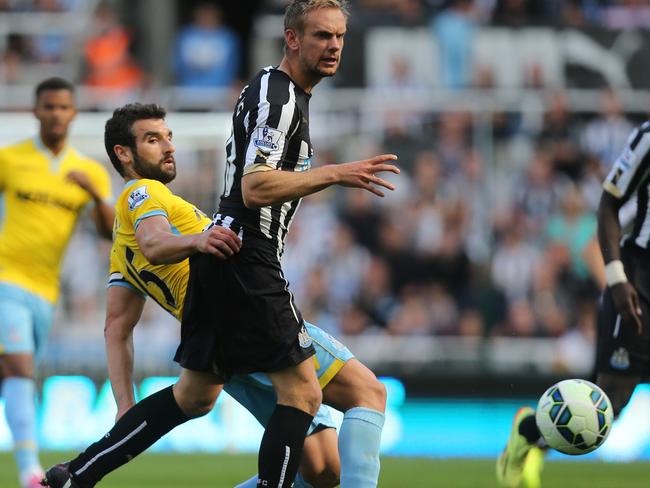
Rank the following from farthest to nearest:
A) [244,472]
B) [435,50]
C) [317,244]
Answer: [435,50], [317,244], [244,472]

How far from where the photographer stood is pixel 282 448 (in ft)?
18.6

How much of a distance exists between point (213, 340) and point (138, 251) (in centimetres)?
75

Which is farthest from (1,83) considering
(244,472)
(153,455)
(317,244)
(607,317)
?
(607,317)

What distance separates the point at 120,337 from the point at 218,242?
1.28 m

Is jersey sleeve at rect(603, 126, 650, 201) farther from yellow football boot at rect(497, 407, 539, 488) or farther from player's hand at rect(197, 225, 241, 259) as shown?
player's hand at rect(197, 225, 241, 259)

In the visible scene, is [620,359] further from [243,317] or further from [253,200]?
[253,200]

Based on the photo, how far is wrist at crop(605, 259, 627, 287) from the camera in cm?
762

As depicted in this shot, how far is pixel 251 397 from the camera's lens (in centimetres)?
645

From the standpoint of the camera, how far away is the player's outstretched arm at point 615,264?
7602 mm

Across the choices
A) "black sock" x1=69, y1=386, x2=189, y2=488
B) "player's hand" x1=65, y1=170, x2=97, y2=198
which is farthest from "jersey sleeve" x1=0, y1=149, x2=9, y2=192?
"black sock" x1=69, y1=386, x2=189, y2=488

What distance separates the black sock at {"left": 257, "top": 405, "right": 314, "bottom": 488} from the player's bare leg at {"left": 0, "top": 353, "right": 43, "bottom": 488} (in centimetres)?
262

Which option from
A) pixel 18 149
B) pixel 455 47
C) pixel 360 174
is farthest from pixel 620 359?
pixel 455 47

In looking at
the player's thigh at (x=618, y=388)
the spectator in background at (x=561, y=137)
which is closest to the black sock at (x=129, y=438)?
the player's thigh at (x=618, y=388)

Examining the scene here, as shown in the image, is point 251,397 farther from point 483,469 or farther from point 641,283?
point 483,469
